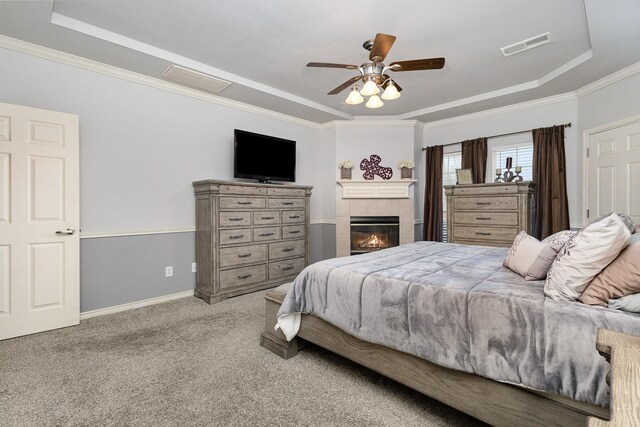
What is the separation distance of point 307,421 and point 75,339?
2.24 metres

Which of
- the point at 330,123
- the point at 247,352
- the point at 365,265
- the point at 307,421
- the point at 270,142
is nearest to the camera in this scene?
the point at 307,421

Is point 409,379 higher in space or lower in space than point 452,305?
lower

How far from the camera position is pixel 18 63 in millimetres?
2828

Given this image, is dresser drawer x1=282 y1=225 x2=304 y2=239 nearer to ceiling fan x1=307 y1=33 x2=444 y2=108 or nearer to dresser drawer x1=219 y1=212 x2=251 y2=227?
dresser drawer x1=219 y1=212 x2=251 y2=227

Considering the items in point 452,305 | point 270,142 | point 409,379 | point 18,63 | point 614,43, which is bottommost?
point 409,379

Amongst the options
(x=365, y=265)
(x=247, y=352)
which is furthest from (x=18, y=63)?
(x=365, y=265)

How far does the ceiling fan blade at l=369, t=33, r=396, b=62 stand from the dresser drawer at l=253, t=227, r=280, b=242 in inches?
99.7

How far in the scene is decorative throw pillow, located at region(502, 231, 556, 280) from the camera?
1700mm

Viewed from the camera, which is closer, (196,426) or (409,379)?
(196,426)

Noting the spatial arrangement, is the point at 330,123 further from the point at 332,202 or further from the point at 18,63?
the point at 18,63

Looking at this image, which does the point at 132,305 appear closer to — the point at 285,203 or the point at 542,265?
the point at 285,203

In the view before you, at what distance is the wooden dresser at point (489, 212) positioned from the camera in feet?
13.4

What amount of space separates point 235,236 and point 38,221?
1.84m

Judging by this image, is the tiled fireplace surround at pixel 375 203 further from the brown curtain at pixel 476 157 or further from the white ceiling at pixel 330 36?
the white ceiling at pixel 330 36
